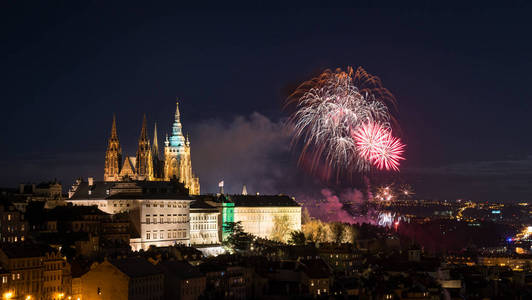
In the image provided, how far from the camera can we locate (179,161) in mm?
166750

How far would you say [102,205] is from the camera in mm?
117562

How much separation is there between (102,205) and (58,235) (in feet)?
76.7

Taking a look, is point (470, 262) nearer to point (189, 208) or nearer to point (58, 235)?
point (189, 208)

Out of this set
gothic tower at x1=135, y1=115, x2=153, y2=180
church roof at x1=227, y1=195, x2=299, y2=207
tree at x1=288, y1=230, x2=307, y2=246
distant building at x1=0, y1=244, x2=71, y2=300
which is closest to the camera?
distant building at x1=0, y1=244, x2=71, y2=300

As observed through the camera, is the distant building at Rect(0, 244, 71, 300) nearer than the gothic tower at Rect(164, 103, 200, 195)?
Yes

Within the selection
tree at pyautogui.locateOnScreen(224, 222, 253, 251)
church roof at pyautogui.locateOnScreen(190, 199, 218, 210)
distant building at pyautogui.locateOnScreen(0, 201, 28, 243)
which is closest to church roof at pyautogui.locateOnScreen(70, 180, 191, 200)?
church roof at pyautogui.locateOnScreen(190, 199, 218, 210)

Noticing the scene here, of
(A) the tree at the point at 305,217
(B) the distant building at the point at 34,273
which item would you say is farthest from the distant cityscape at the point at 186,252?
(A) the tree at the point at 305,217

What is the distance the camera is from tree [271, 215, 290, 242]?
486 ft

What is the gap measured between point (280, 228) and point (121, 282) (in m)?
76.2

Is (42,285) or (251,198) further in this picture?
(251,198)

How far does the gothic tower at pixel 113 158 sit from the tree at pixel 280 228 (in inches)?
Result: 1176

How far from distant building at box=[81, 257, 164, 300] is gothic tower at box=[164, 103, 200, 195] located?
82351 mm

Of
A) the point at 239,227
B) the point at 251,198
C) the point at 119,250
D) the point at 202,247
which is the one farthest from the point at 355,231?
the point at 119,250

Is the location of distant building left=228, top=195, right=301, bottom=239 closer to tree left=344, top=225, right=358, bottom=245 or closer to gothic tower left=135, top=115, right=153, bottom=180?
tree left=344, top=225, right=358, bottom=245
